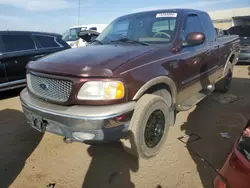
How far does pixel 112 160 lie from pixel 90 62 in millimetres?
1341

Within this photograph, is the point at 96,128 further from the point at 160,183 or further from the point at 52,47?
the point at 52,47

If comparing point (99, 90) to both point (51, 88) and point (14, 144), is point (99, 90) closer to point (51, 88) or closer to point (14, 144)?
point (51, 88)

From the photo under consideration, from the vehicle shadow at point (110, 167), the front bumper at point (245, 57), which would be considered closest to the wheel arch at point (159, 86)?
the vehicle shadow at point (110, 167)

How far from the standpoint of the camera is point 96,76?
2318 mm

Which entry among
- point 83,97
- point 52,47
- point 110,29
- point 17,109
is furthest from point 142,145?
point 52,47

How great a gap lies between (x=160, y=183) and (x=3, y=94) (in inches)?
216

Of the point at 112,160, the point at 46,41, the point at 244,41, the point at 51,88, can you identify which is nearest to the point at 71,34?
the point at 46,41

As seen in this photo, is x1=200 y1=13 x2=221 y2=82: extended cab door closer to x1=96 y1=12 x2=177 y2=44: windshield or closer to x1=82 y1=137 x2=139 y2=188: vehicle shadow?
x1=96 y1=12 x2=177 y2=44: windshield

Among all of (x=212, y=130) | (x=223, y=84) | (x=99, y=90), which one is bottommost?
(x=212, y=130)

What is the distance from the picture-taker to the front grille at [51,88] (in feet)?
7.92

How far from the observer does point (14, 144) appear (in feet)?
11.1

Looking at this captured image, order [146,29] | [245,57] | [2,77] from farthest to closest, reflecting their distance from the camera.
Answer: [245,57] < [2,77] < [146,29]

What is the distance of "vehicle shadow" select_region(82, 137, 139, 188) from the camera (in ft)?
8.19

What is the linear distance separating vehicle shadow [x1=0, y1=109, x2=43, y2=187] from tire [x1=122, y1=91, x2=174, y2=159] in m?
1.44
